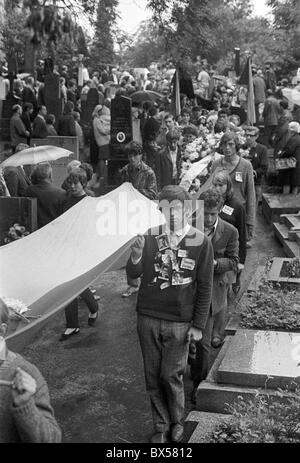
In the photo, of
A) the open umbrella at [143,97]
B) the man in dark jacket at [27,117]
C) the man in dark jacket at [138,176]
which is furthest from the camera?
the open umbrella at [143,97]

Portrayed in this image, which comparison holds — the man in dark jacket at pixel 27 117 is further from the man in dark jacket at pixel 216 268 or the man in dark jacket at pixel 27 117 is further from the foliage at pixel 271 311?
the man in dark jacket at pixel 216 268

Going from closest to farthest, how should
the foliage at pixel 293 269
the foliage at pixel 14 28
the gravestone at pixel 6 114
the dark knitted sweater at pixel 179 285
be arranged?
the dark knitted sweater at pixel 179 285
the foliage at pixel 293 269
the foliage at pixel 14 28
the gravestone at pixel 6 114

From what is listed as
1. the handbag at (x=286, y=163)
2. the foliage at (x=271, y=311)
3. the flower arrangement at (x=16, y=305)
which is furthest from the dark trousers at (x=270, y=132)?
the flower arrangement at (x=16, y=305)

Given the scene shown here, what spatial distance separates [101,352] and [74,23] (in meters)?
4.09

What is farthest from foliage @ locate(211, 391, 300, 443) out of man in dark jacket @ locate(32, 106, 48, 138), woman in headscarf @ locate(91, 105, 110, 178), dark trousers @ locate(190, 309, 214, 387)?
man in dark jacket @ locate(32, 106, 48, 138)

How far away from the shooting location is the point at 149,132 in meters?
15.3

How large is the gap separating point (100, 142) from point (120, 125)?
114 centimetres

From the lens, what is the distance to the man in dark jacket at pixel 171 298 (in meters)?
4.90

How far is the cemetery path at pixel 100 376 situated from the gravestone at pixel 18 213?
1334 mm

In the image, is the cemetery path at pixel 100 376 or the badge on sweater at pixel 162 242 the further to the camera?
the cemetery path at pixel 100 376

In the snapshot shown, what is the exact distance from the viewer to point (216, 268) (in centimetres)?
619

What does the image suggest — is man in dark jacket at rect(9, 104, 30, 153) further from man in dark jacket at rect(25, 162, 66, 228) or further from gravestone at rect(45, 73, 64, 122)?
man in dark jacket at rect(25, 162, 66, 228)

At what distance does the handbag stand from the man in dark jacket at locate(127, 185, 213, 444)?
8.25 m

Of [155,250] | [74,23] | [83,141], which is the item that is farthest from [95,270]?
[83,141]
